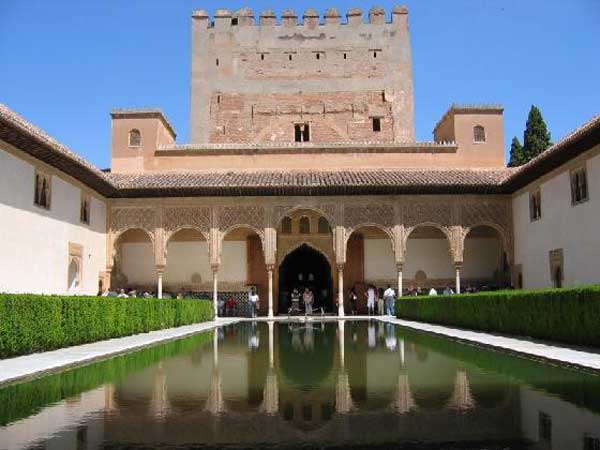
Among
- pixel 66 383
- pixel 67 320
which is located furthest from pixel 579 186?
pixel 66 383

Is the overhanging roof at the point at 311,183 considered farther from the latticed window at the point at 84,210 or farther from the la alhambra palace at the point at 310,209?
the latticed window at the point at 84,210

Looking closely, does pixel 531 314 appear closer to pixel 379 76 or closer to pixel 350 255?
pixel 350 255

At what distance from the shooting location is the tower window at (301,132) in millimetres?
28500

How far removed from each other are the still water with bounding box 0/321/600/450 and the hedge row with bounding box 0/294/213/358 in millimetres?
1336

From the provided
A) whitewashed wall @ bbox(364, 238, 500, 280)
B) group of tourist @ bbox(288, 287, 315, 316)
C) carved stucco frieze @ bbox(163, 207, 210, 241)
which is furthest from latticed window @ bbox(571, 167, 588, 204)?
carved stucco frieze @ bbox(163, 207, 210, 241)

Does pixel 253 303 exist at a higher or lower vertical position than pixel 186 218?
lower

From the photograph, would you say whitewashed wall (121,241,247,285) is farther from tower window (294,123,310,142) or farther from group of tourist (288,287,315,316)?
tower window (294,123,310,142)

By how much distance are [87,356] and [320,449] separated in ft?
17.7

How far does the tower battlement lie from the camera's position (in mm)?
29828

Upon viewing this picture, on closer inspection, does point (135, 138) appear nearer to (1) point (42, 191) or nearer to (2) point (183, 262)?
(2) point (183, 262)

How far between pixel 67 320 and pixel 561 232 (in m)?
12.3

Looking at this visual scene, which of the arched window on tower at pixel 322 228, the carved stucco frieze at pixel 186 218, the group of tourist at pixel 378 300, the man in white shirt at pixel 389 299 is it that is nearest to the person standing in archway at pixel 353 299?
the group of tourist at pixel 378 300

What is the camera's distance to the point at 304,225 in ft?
74.5

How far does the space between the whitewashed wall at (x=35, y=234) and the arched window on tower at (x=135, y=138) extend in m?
5.48
